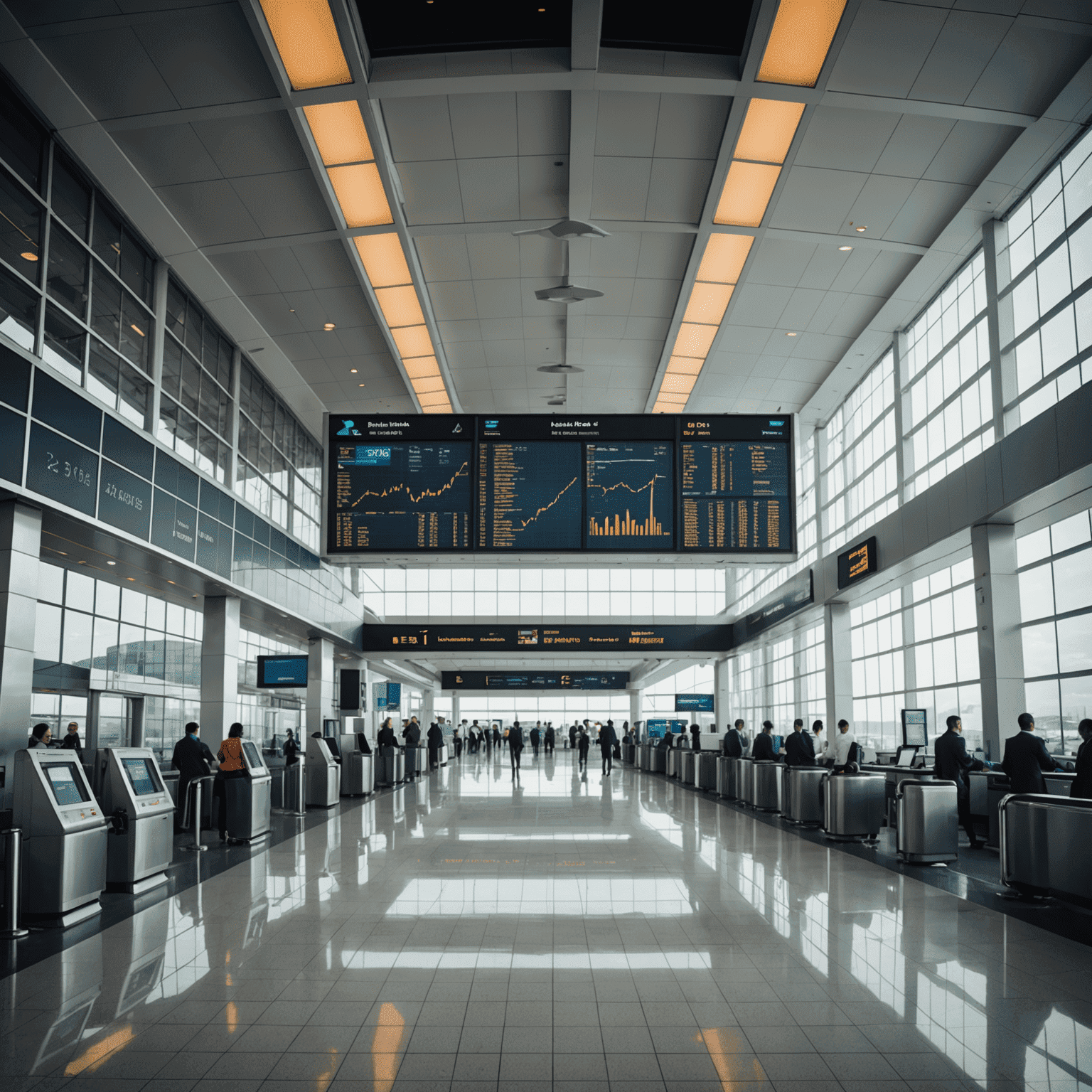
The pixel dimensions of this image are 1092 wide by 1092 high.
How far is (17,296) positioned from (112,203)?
9.30ft

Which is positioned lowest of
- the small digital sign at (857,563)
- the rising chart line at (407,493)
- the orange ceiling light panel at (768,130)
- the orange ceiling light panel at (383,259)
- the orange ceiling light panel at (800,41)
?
the small digital sign at (857,563)

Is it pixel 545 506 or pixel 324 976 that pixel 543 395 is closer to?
pixel 545 506

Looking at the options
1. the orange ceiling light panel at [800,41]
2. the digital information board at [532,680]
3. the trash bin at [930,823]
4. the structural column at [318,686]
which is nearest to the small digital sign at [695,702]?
the digital information board at [532,680]

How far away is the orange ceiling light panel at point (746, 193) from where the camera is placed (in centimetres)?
1148

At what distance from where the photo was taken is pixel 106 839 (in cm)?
805

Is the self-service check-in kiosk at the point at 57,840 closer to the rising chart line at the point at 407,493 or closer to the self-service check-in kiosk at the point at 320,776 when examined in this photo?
the rising chart line at the point at 407,493

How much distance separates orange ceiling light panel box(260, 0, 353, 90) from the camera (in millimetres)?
8812

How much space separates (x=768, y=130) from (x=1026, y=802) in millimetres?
7649

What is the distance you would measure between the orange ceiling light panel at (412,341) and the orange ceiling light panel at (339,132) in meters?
4.83

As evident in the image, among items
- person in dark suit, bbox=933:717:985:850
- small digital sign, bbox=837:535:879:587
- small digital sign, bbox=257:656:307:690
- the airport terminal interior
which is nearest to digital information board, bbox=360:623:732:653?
the airport terminal interior

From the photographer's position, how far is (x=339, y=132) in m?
10.6

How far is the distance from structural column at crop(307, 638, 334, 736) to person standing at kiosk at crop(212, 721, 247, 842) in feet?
35.7

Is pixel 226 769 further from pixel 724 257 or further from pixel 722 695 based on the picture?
pixel 722 695

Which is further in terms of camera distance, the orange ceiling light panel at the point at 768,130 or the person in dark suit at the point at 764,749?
the person in dark suit at the point at 764,749
